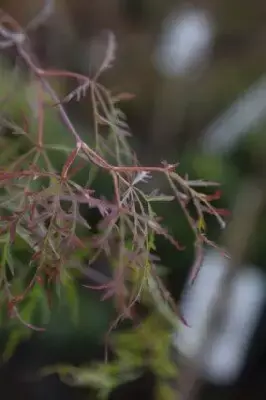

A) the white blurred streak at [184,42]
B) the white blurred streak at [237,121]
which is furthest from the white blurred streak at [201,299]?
the white blurred streak at [184,42]

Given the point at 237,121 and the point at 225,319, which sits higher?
the point at 237,121

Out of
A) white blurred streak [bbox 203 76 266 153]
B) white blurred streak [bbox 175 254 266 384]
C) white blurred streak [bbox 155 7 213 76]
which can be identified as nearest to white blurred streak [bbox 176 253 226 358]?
white blurred streak [bbox 175 254 266 384]

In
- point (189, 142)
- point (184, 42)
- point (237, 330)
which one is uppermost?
point (184, 42)

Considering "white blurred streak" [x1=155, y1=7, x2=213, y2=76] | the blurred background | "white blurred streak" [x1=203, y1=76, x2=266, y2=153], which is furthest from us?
"white blurred streak" [x1=155, y1=7, x2=213, y2=76]

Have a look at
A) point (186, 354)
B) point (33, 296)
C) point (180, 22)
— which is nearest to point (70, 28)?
point (180, 22)

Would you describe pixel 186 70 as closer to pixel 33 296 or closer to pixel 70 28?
pixel 70 28

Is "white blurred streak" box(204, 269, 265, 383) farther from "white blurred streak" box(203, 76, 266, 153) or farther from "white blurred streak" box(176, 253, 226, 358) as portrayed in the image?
"white blurred streak" box(203, 76, 266, 153)

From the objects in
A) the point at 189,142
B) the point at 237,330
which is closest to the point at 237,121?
the point at 189,142

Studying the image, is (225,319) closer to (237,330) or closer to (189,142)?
(237,330)
